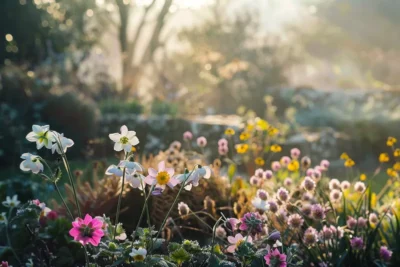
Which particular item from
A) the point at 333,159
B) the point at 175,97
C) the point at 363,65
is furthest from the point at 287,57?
the point at 363,65

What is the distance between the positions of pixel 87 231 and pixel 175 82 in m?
17.9

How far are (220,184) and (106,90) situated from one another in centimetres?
1005

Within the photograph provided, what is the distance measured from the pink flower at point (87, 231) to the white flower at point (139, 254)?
11 cm

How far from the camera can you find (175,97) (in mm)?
13156

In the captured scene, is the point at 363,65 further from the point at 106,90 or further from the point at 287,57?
the point at 106,90

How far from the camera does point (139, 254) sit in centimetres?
158

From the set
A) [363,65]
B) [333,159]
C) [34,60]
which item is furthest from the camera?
[363,65]

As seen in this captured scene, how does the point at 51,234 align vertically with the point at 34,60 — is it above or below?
above

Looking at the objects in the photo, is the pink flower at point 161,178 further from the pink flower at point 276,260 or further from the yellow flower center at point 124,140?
the pink flower at point 276,260

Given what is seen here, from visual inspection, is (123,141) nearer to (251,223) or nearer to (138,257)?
(138,257)

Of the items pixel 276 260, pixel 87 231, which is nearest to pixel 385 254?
pixel 276 260

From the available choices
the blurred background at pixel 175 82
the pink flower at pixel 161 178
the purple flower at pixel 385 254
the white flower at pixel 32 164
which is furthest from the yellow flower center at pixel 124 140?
the blurred background at pixel 175 82

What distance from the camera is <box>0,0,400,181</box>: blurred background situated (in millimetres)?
8273

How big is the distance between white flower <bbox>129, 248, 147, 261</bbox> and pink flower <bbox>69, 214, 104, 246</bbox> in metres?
0.11
